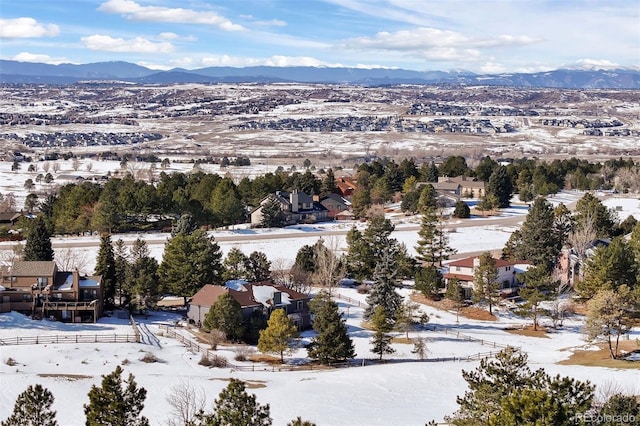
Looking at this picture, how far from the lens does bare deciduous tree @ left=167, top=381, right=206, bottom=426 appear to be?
1150 inches

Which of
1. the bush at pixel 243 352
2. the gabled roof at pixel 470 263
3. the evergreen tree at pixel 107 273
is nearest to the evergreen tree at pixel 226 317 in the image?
the bush at pixel 243 352

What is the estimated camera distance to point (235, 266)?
5394cm

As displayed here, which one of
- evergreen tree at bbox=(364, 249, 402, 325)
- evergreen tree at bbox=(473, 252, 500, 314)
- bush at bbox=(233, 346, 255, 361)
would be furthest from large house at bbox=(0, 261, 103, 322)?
evergreen tree at bbox=(473, 252, 500, 314)

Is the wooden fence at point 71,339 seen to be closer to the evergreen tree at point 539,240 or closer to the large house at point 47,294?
the large house at point 47,294

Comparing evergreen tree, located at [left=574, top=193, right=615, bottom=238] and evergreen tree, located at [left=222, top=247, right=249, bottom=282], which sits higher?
evergreen tree, located at [left=574, top=193, right=615, bottom=238]

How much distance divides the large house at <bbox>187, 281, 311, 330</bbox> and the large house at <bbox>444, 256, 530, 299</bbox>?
1288 cm

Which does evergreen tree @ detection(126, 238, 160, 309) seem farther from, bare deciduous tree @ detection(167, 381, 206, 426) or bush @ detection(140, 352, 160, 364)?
bare deciduous tree @ detection(167, 381, 206, 426)

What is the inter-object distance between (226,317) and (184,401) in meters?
13.5

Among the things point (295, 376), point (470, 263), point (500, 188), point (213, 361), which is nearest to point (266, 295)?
point (213, 361)

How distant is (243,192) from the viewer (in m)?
85.8

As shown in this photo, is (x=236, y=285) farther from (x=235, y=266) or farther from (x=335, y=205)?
(x=335, y=205)

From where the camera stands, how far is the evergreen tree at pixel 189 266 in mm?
50219

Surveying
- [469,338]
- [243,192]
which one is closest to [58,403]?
[469,338]

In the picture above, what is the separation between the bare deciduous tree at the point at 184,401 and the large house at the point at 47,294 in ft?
47.0
